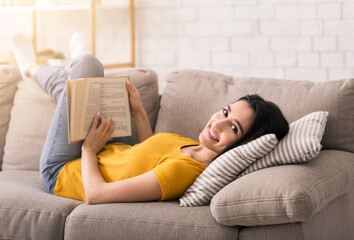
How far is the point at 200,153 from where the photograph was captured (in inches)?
73.3

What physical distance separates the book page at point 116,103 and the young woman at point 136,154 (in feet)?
0.11

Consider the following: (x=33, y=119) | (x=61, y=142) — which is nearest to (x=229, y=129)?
(x=61, y=142)

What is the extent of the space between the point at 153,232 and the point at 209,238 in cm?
18

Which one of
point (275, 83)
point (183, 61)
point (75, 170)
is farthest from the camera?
point (183, 61)

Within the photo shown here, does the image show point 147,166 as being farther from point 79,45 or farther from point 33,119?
point 79,45

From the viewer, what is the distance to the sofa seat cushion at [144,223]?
156 cm

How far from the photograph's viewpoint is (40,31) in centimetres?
407

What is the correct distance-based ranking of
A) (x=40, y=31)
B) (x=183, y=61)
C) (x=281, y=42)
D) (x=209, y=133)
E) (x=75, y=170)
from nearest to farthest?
1. (x=209, y=133)
2. (x=75, y=170)
3. (x=281, y=42)
4. (x=183, y=61)
5. (x=40, y=31)

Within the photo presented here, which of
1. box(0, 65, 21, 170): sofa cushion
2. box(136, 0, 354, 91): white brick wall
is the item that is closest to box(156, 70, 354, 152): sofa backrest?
box(0, 65, 21, 170): sofa cushion

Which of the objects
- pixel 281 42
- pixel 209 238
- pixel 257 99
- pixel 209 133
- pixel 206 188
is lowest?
pixel 209 238

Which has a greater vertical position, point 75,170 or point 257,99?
point 257,99

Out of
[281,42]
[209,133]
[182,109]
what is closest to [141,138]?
[182,109]

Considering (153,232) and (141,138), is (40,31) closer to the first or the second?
(141,138)

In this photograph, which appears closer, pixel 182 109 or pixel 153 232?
pixel 153 232
